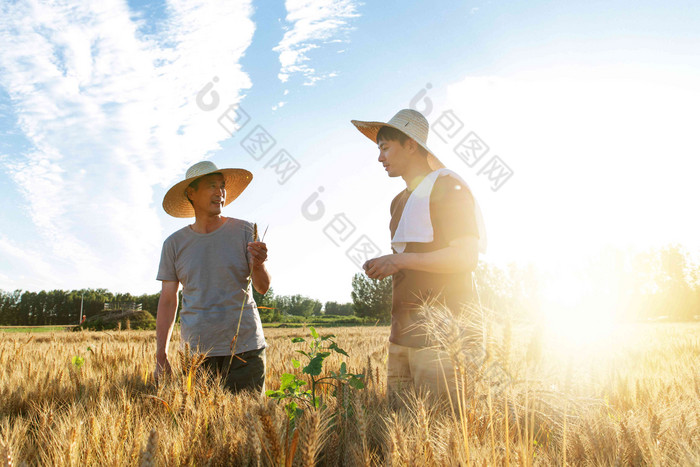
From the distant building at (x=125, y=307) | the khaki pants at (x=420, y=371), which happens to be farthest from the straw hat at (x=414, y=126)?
the distant building at (x=125, y=307)

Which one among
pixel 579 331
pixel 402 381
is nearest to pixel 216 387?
pixel 402 381

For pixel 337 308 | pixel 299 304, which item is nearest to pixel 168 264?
pixel 299 304

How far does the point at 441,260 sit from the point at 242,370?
73.0 inches

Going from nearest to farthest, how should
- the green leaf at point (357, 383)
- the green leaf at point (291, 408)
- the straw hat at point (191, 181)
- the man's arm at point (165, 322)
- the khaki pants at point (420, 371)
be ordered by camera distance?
the green leaf at point (291, 408), the khaki pants at point (420, 371), the green leaf at point (357, 383), the man's arm at point (165, 322), the straw hat at point (191, 181)

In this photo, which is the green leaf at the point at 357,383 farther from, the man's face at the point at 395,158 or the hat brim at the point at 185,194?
the hat brim at the point at 185,194

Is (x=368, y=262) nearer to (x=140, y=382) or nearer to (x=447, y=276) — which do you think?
(x=447, y=276)

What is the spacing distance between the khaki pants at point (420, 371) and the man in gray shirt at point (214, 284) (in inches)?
42.8

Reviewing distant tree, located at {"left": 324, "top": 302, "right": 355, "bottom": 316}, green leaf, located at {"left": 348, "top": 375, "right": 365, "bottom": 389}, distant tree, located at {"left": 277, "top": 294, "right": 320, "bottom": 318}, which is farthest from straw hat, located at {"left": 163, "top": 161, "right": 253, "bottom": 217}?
distant tree, located at {"left": 324, "top": 302, "right": 355, "bottom": 316}

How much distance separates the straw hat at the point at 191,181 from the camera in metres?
3.65

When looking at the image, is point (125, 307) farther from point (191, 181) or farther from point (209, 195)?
point (209, 195)

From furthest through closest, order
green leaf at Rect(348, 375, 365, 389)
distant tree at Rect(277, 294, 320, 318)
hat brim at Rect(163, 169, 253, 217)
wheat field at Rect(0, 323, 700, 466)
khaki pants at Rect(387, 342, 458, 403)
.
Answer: distant tree at Rect(277, 294, 320, 318) < hat brim at Rect(163, 169, 253, 217) < green leaf at Rect(348, 375, 365, 389) < khaki pants at Rect(387, 342, 458, 403) < wheat field at Rect(0, 323, 700, 466)

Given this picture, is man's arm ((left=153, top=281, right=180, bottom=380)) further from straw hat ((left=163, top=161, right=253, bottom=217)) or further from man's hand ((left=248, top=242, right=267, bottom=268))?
man's hand ((left=248, top=242, right=267, bottom=268))

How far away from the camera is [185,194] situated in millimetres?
3947

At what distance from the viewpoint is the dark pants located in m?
3.01
